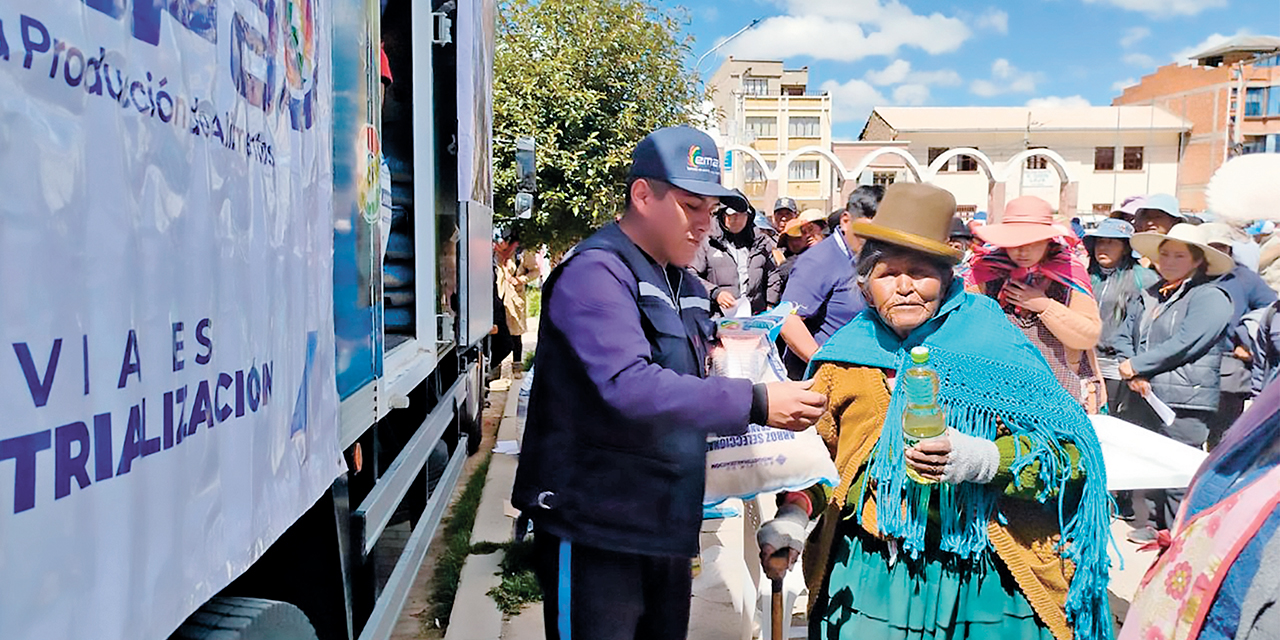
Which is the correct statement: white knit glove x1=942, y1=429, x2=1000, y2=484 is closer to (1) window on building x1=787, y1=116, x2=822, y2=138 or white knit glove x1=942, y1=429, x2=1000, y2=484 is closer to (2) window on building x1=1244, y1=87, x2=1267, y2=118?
(1) window on building x1=787, y1=116, x2=822, y2=138

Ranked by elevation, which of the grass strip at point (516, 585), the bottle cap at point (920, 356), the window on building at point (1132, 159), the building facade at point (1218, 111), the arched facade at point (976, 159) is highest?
the building facade at point (1218, 111)

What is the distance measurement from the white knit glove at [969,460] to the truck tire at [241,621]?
1564mm

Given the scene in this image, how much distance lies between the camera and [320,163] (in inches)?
77.7

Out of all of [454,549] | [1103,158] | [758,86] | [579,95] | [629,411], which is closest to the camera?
[629,411]

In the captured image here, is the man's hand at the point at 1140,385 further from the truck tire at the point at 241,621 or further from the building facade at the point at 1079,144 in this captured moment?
the building facade at the point at 1079,144

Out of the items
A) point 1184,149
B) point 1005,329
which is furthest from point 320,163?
point 1184,149

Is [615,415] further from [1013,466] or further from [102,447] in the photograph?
[102,447]

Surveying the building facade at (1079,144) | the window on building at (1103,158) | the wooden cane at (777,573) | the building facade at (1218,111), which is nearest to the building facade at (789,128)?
the building facade at (1079,144)

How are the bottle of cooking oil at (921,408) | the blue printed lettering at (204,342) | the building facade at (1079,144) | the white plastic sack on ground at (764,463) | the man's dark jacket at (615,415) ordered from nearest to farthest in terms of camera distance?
the blue printed lettering at (204,342) → the man's dark jacket at (615,415) → the bottle of cooking oil at (921,408) → the white plastic sack on ground at (764,463) → the building facade at (1079,144)

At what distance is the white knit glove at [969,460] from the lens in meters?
2.09

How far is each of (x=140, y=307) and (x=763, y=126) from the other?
5930 centimetres

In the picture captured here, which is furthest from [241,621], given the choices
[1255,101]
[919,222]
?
[1255,101]

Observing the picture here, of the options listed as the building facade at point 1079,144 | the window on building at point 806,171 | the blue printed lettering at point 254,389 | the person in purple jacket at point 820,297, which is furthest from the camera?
the window on building at point 806,171

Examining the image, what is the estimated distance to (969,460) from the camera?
6.87ft
